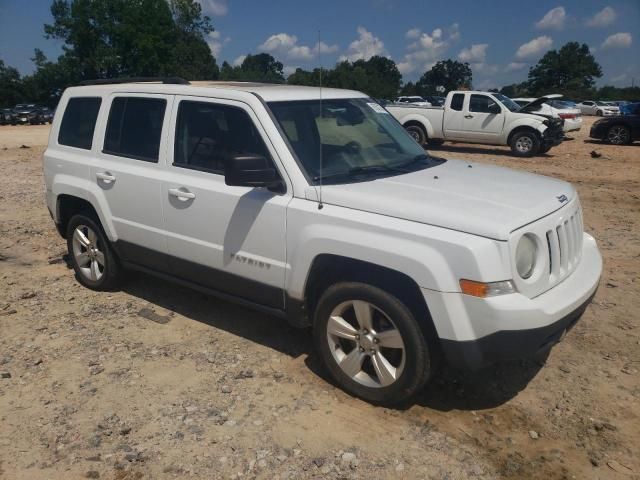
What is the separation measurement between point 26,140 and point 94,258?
66.6 ft

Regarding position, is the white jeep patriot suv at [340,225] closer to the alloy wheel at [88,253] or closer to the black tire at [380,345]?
the black tire at [380,345]

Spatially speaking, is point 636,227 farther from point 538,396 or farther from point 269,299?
point 269,299

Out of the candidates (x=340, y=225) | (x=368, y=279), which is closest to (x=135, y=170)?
(x=340, y=225)

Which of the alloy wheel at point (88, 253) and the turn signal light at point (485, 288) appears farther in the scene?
the alloy wheel at point (88, 253)

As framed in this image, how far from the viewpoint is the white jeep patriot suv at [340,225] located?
9.87 ft

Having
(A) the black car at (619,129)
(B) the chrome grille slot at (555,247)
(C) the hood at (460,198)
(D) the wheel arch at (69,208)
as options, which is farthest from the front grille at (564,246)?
(A) the black car at (619,129)

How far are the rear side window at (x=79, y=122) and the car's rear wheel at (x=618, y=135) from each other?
1810cm

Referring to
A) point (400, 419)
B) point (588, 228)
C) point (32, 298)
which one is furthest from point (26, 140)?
point (400, 419)

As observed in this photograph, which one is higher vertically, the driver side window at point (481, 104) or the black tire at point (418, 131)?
the driver side window at point (481, 104)

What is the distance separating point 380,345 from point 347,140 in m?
1.57

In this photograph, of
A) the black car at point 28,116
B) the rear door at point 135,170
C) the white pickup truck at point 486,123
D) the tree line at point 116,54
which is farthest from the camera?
the tree line at point 116,54

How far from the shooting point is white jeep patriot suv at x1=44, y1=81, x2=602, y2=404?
301cm

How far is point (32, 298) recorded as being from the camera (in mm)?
5398

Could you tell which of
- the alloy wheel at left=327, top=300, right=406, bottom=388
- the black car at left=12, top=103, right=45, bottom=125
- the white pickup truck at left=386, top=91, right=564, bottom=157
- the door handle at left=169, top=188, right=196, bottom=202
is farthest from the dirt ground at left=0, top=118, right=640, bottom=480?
the black car at left=12, top=103, right=45, bottom=125
